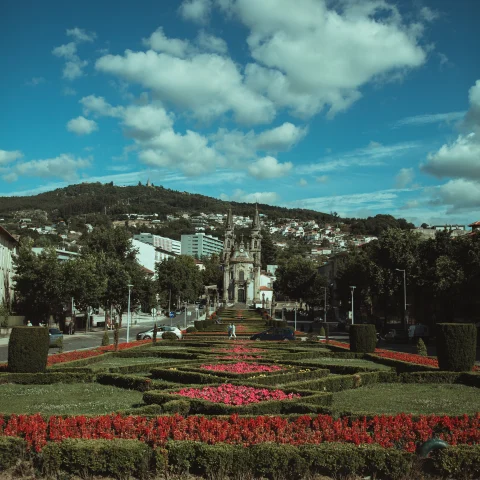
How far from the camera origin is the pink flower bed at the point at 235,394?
13.1 meters

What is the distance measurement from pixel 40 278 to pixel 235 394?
40.0 meters

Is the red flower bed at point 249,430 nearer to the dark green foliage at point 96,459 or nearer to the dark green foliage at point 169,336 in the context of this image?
the dark green foliage at point 96,459

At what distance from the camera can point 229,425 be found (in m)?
9.34

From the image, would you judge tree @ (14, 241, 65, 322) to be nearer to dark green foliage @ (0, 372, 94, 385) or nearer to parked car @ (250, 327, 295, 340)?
parked car @ (250, 327, 295, 340)

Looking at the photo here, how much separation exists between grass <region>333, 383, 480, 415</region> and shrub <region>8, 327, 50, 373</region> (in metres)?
10.2

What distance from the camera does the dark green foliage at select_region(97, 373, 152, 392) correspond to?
1656 cm

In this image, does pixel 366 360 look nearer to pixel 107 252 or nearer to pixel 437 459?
pixel 437 459

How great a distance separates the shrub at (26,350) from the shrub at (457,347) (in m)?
14.4

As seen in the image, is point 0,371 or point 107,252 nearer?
point 0,371

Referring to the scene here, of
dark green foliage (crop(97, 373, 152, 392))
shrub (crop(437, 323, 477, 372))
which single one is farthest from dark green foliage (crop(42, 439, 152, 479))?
shrub (crop(437, 323, 477, 372))

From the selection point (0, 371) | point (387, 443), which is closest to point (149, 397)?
point (387, 443)

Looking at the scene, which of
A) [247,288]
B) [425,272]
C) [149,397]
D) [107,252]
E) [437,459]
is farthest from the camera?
[247,288]

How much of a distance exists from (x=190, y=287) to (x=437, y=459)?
302 feet

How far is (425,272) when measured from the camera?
48.0m
